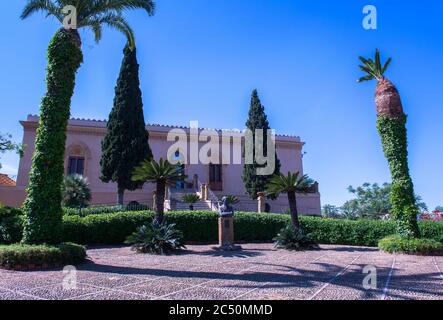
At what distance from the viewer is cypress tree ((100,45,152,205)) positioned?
2177 cm

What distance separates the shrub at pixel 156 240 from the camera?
11992 millimetres

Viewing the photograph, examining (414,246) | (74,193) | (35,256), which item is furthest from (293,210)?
(74,193)

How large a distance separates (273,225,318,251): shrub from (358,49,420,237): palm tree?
12.1 ft

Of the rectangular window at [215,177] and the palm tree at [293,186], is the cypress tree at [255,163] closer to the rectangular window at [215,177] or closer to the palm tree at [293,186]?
A: the rectangular window at [215,177]

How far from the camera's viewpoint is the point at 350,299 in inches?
208

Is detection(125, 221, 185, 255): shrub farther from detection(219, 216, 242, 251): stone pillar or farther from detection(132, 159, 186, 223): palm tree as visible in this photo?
detection(219, 216, 242, 251): stone pillar

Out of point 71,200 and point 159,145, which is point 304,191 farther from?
point 159,145

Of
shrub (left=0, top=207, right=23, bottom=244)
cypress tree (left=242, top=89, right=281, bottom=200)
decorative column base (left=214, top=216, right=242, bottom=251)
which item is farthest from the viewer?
cypress tree (left=242, top=89, right=281, bottom=200)

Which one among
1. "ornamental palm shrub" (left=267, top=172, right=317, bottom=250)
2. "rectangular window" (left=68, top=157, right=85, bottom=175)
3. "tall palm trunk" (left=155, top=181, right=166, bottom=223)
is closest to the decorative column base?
"ornamental palm shrub" (left=267, top=172, right=317, bottom=250)

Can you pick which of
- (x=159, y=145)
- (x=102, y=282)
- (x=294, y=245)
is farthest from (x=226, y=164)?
(x=102, y=282)

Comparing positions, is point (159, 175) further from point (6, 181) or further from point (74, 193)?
point (6, 181)

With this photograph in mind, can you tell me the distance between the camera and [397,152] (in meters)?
13.9
